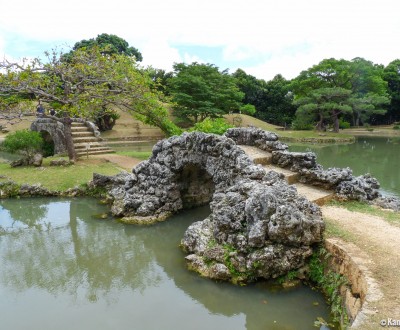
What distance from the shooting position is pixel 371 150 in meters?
28.7

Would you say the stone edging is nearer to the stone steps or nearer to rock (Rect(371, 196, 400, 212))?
rock (Rect(371, 196, 400, 212))

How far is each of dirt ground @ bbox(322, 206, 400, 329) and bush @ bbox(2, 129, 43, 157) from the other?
1501 centimetres

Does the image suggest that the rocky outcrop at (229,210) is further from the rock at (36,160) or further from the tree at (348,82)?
the tree at (348,82)

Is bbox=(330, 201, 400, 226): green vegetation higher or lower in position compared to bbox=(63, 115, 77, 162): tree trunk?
lower

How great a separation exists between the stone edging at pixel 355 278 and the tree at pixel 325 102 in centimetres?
3269

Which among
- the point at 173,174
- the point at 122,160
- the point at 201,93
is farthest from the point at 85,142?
the point at 201,93

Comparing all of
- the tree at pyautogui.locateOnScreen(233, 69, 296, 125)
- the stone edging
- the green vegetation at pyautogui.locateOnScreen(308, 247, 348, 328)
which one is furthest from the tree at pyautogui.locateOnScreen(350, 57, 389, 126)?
the stone edging

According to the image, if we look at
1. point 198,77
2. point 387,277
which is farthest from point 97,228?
point 198,77

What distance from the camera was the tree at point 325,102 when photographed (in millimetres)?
37281

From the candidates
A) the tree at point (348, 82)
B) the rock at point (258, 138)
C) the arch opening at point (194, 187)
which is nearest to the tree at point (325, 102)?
the tree at point (348, 82)

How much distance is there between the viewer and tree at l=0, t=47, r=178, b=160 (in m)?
16.6

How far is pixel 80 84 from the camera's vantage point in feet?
60.2

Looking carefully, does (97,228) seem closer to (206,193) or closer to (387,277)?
(206,193)

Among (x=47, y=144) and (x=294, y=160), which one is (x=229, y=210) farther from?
(x=47, y=144)
